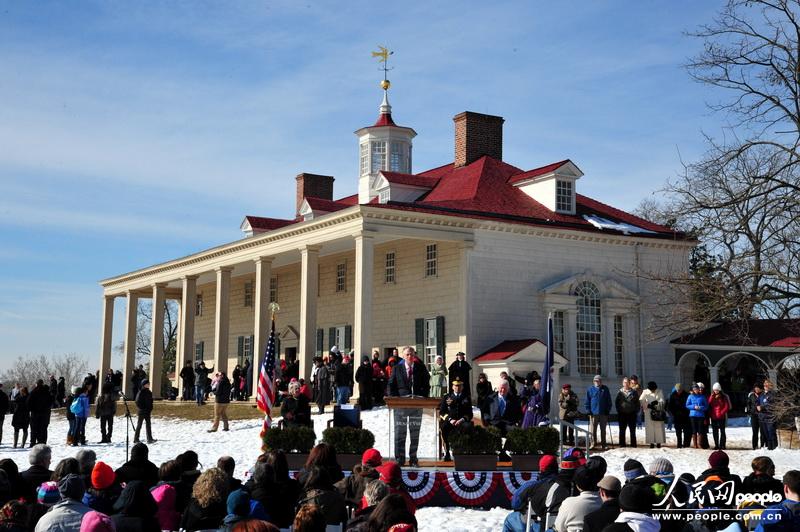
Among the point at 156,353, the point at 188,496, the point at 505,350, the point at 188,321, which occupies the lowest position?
the point at 188,496

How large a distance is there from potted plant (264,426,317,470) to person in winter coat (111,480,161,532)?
8534 mm

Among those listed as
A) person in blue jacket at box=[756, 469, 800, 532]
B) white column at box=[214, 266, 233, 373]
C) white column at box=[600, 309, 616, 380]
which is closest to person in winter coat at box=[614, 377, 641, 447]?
white column at box=[600, 309, 616, 380]

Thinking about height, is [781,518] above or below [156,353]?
below

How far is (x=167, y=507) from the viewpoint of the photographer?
28.9 ft

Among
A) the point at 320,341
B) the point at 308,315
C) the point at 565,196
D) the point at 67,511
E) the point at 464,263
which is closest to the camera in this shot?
the point at 67,511

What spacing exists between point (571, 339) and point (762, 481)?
25.0 meters

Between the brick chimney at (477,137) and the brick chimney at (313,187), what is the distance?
37.1 ft

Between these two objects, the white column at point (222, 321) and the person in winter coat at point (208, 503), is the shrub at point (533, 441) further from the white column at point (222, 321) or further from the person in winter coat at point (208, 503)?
the white column at point (222, 321)

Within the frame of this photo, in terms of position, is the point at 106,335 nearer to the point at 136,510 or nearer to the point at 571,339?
the point at 571,339

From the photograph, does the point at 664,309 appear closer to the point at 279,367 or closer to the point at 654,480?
the point at 279,367

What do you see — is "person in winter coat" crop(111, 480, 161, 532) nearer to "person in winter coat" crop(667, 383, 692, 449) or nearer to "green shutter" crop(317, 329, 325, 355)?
"person in winter coat" crop(667, 383, 692, 449)

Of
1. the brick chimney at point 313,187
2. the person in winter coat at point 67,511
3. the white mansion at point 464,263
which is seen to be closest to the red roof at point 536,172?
the white mansion at point 464,263

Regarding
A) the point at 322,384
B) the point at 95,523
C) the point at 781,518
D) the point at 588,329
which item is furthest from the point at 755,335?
the point at 95,523

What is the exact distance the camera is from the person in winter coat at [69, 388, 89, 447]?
24.5m
